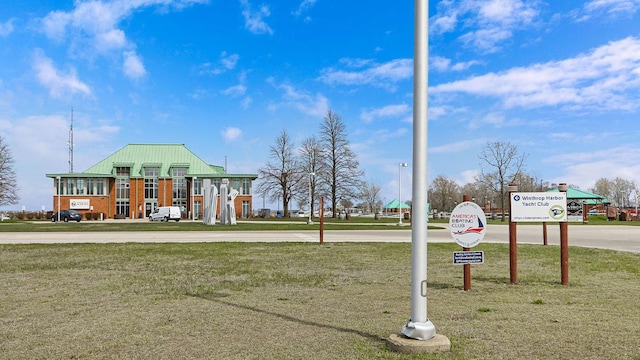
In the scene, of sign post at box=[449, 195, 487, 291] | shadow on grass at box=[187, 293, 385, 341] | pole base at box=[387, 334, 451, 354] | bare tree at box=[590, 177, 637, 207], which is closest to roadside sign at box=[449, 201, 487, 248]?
sign post at box=[449, 195, 487, 291]

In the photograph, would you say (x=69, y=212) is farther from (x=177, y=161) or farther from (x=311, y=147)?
(x=311, y=147)

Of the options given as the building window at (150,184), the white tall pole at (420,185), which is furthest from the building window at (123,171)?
the white tall pole at (420,185)

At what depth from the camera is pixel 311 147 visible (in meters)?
→ 68.9

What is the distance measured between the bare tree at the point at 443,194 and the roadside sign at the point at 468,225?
101779mm

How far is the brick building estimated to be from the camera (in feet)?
270

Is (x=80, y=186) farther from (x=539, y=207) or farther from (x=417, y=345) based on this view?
(x=417, y=345)

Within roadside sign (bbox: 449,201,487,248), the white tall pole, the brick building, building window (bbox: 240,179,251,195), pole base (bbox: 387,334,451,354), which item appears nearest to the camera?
pole base (bbox: 387,334,451,354)

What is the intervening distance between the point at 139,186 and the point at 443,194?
61.1 meters

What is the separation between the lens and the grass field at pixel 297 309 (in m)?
5.22

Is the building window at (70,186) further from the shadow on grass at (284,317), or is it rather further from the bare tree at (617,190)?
the bare tree at (617,190)

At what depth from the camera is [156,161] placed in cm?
8856

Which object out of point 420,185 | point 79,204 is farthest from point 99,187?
point 420,185

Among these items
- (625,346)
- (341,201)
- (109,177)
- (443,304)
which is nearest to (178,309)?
(443,304)

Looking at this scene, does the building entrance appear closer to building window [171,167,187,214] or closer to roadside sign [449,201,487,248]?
building window [171,167,187,214]
